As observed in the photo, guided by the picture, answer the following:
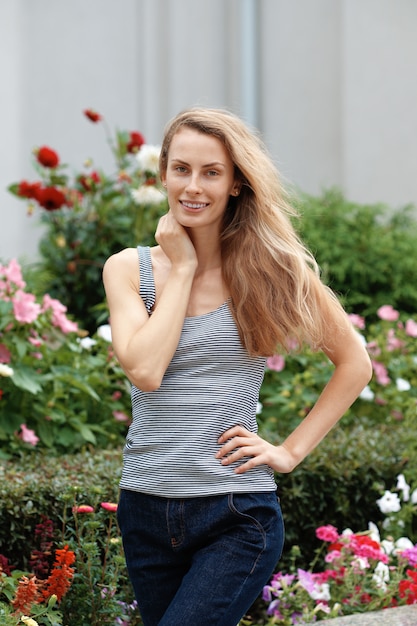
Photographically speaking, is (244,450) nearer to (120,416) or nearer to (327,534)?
(327,534)

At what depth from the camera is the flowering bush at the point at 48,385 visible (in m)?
3.88

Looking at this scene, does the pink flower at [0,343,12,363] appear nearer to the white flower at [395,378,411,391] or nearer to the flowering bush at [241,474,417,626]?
the flowering bush at [241,474,417,626]

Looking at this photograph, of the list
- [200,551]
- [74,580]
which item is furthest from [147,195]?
[200,551]

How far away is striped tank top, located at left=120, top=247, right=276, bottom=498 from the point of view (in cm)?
204

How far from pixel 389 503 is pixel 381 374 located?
50.0 inches

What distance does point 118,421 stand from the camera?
13.9ft

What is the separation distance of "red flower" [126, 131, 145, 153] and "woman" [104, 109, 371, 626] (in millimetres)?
3774

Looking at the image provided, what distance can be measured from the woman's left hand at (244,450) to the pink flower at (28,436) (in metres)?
1.83

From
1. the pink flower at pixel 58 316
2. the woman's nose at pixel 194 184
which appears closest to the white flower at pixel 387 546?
the pink flower at pixel 58 316

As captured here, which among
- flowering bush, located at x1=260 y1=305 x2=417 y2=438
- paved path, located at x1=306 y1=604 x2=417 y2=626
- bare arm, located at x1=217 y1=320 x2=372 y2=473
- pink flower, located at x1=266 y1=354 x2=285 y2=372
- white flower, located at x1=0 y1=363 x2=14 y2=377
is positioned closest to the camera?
bare arm, located at x1=217 y1=320 x2=372 y2=473

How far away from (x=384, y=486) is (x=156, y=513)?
6.42 ft

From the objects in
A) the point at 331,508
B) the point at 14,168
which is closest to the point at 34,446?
the point at 331,508

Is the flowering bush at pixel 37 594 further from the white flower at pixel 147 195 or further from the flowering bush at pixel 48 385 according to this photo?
the white flower at pixel 147 195

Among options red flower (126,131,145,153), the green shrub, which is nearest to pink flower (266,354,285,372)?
the green shrub
